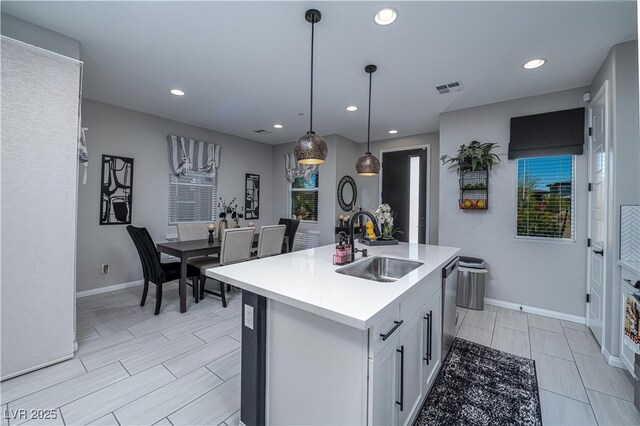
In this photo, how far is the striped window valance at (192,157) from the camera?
442 centimetres

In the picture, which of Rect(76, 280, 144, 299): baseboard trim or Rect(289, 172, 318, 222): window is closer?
Rect(76, 280, 144, 299): baseboard trim

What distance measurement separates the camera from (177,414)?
1668mm

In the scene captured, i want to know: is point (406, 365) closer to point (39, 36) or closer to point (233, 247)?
point (233, 247)

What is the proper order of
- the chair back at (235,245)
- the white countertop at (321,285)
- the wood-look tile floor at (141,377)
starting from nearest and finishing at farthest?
the white countertop at (321,285) < the wood-look tile floor at (141,377) < the chair back at (235,245)

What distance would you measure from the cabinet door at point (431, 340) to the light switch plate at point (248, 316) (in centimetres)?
105

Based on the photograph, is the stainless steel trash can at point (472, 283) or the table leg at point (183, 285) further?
the stainless steel trash can at point (472, 283)

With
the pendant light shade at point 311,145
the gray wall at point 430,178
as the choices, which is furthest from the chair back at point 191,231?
the gray wall at point 430,178

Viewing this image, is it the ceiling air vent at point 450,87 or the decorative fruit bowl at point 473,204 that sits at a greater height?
the ceiling air vent at point 450,87

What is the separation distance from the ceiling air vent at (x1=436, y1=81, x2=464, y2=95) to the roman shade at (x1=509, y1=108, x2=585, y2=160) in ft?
3.01

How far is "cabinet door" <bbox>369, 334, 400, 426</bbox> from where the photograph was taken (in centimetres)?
108

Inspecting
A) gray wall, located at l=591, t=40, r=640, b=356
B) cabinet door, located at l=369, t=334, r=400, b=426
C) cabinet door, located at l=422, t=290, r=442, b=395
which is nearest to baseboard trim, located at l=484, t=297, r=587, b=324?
gray wall, located at l=591, t=40, r=640, b=356

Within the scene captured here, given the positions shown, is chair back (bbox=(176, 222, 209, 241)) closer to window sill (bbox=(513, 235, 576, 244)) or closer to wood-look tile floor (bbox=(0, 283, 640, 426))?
wood-look tile floor (bbox=(0, 283, 640, 426))

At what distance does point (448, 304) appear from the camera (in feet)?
7.29

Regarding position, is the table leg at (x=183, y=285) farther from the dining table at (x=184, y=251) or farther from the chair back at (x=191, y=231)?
the chair back at (x=191, y=231)
